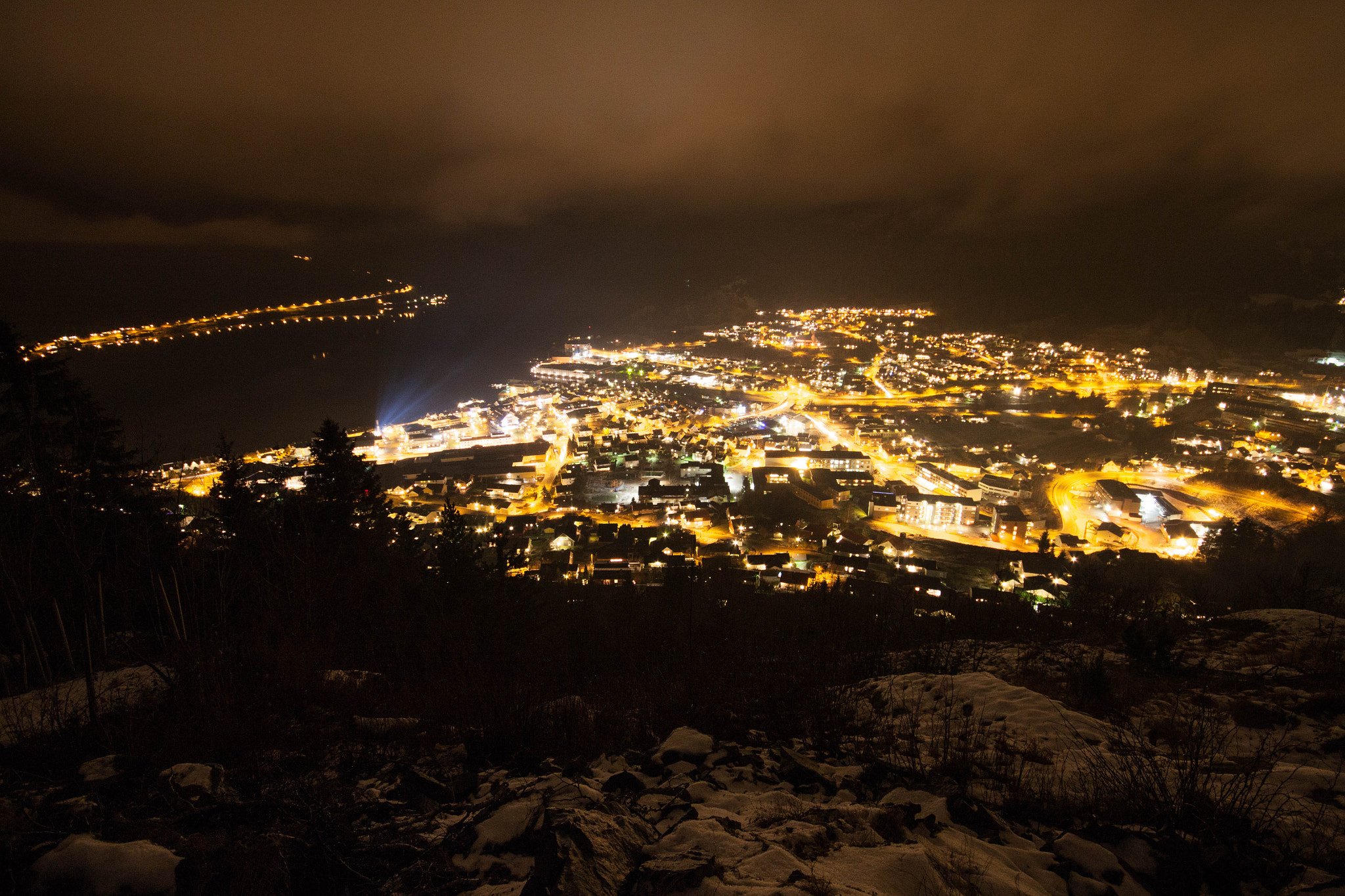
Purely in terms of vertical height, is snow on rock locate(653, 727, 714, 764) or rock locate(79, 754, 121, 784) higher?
rock locate(79, 754, 121, 784)

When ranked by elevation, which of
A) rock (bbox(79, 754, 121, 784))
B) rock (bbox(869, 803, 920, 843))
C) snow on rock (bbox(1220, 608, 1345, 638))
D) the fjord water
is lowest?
snow on rock (bbox(1220, 608, 1345, 638))

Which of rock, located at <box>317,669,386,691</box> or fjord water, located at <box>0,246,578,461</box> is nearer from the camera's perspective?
rock, located at <box>317,669,386,691</box>

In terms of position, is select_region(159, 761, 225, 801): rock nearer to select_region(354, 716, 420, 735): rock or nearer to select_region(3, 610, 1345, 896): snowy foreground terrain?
select_region(3, 610, 1345, 896): snowy foreground terrain

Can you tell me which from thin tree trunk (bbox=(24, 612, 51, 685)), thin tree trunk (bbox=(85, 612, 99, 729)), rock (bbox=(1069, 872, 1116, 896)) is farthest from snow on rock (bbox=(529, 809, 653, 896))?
thin tree trunk (bbox=(24, 612, 51, 685))

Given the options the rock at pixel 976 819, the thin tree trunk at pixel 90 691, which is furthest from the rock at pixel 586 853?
the thin tree trunk at pixel 90 691

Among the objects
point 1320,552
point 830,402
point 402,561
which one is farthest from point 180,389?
point 1320,552

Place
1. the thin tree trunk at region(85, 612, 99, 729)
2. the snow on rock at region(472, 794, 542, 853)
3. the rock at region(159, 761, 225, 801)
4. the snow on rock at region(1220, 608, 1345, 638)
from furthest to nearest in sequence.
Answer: the snow on rock at region(1220, 608, 1345, 638) → the thin tree trunk at region(85, 612, 99, 729) → the rock at region(159, 761, 225, 801) → the snow on rock at region(472, 794, 542, 853)

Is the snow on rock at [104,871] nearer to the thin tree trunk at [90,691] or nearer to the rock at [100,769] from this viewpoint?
the rock at [100,769]
